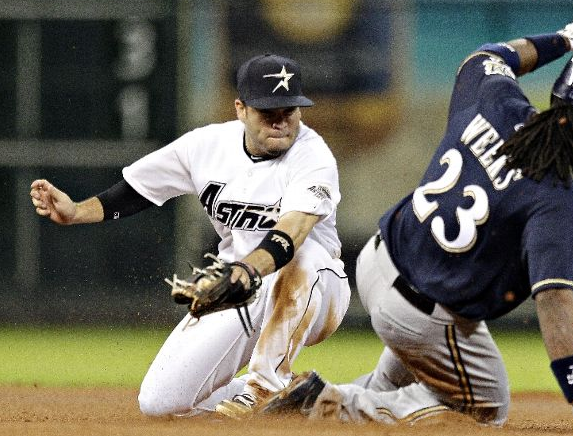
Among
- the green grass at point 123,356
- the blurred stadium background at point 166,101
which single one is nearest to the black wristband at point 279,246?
the green grass at point 123,356

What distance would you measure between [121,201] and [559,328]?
2.04 m

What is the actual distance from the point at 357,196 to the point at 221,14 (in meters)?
1.71

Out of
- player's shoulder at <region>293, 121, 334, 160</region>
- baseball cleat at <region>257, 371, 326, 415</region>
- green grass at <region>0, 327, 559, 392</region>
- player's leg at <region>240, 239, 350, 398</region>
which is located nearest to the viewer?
baseball cleat at <region>257, 371, 326, 415</region>

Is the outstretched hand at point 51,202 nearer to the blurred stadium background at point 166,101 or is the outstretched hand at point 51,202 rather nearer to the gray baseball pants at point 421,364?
the gray baseball pants at point 421,364

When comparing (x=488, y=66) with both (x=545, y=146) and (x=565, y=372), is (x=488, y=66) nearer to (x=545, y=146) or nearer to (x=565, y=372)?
(x=545, y=146)

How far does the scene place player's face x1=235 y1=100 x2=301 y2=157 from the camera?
424cm

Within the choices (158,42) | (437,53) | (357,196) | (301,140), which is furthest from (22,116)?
(301,140)

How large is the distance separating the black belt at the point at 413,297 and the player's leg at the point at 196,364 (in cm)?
78

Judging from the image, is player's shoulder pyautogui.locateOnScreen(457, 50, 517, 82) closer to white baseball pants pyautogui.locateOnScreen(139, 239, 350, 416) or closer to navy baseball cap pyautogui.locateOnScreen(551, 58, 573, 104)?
navy baseball cap pyautogui.locateOnScreen(551, 58, 573, 104)

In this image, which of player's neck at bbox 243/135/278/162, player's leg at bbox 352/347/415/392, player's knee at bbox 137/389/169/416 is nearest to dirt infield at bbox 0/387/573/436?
player's knee at bbox 137/389/169/416

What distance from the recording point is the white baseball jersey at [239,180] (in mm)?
4203

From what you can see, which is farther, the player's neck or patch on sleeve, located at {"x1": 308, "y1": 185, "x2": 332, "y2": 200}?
the player's neck

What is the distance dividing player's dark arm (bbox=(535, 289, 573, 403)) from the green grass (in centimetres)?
348

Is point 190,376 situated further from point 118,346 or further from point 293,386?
point 118,346
